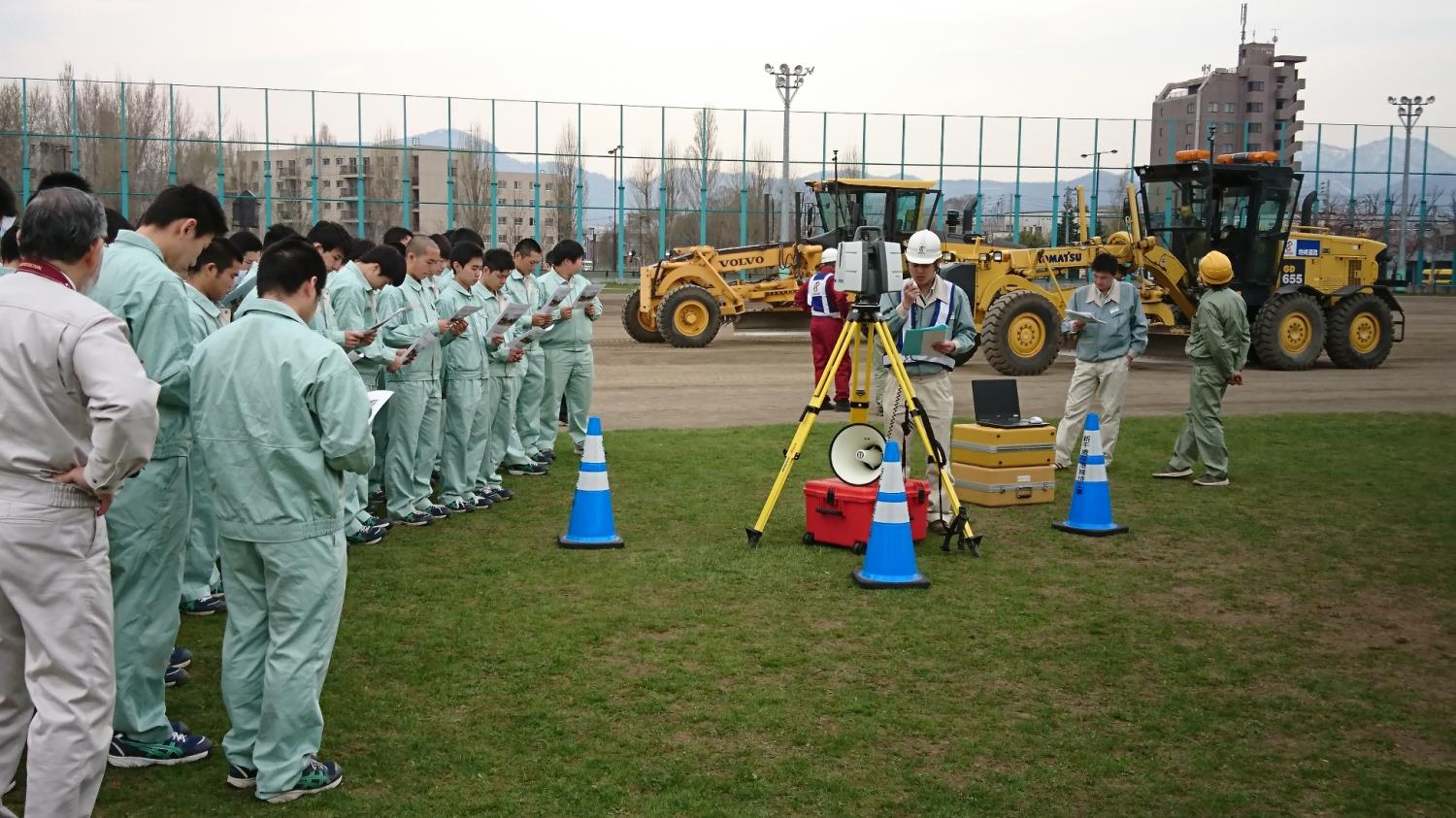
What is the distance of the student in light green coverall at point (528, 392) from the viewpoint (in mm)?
10781

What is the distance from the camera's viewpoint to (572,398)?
11.7m

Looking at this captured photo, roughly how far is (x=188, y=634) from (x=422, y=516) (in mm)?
2637

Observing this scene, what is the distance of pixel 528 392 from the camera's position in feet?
36.1

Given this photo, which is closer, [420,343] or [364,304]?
[420,343]

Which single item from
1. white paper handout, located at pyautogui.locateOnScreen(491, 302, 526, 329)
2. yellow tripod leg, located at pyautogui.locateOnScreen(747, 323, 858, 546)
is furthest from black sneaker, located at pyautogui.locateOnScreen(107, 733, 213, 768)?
white paper handout, located at pyautogui.locateOnScreen(491, 302, 526, 329)

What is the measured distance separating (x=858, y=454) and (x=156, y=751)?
4.67m

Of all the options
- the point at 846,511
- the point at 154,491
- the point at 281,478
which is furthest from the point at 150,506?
the point at 846,511

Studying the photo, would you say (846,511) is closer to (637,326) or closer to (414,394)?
(414,394)

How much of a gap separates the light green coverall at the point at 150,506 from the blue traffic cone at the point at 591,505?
11.7ft

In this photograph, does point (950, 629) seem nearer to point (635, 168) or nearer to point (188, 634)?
point (188, 634)

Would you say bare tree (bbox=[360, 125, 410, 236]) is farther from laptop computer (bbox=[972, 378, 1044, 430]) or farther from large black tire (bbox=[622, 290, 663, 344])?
laptop computer (bbox=[972, 378, 1044, 430])

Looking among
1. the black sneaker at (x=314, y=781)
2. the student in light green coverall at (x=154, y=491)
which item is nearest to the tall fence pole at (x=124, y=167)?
the student in light green coverall at (x=154, y=491)

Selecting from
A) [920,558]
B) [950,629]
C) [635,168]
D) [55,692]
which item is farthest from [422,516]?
[635,168]

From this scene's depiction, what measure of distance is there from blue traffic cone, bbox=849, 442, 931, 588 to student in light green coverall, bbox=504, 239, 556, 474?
4.25 meters
